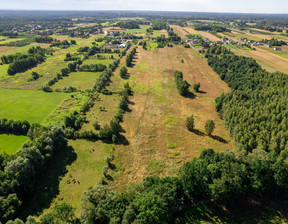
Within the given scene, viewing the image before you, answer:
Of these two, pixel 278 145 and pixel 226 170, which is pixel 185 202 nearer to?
pixel 226 170

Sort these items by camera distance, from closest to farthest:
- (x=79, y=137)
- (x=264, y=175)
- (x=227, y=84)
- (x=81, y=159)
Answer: (x=264, y=175) < (x=81, y=159) < (x=79, y=137) < (x=227, y=84)

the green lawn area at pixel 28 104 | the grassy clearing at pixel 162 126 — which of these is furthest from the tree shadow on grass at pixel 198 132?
the green lawn area at pixel 28 104

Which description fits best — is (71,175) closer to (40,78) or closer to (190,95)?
(190,95)

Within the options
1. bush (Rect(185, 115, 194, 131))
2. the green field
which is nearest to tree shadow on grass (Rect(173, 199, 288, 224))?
bush (Rect(185, 115, 194, 131))

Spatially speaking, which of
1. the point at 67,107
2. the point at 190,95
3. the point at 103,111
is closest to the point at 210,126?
the point at 190,95

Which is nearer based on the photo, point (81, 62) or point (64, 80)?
point (64, 80)

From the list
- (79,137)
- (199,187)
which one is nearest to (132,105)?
(79,137)
